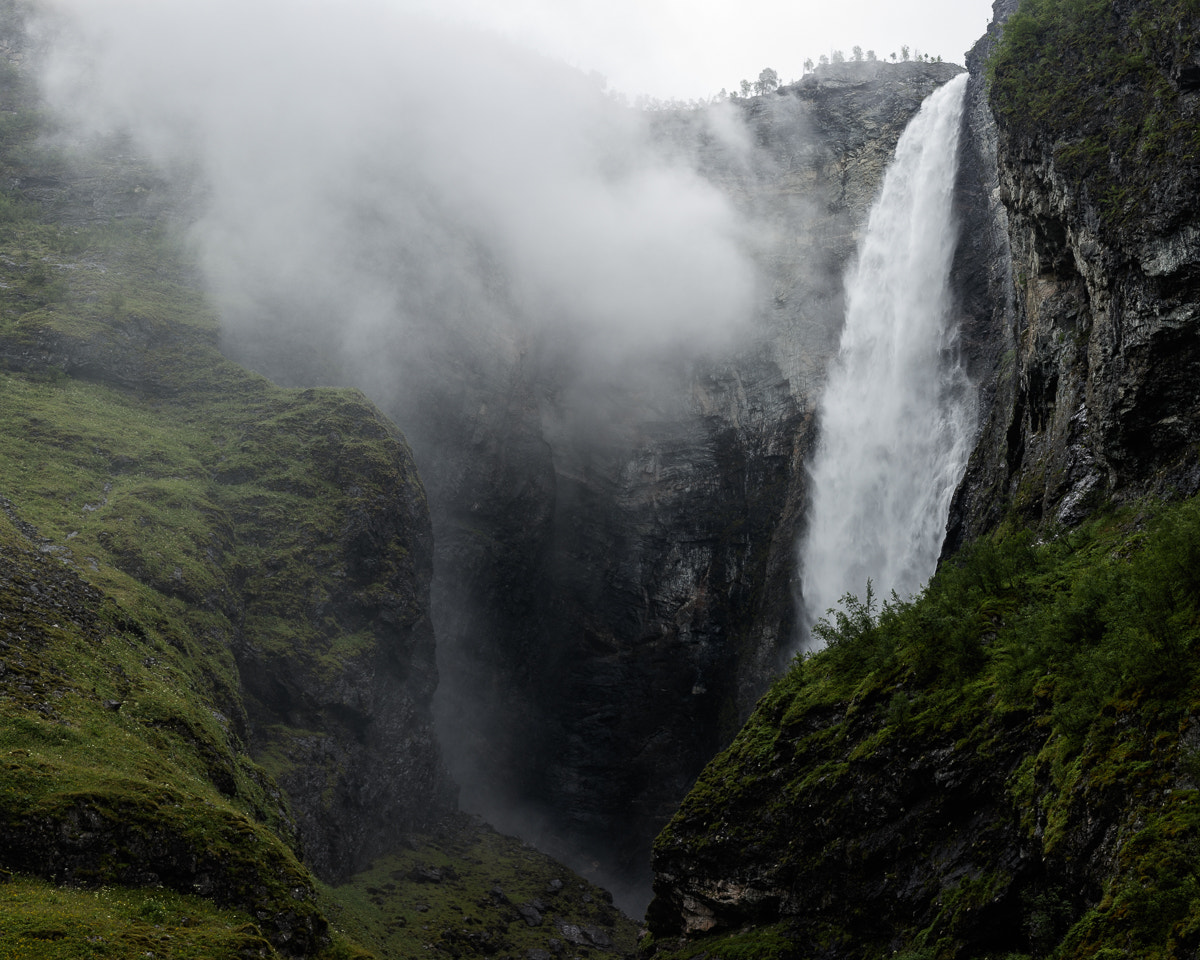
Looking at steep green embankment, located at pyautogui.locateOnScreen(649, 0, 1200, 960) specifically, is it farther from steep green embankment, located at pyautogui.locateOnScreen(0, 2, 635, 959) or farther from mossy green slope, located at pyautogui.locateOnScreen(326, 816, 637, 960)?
mossy green slope, located at pyautogui.locateOnScreen(326, 816, 637, 960)

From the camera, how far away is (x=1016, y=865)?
12977 millimetres

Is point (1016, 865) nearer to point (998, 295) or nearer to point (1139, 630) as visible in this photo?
point (1139, 630)

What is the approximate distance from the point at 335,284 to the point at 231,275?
8.37 meters

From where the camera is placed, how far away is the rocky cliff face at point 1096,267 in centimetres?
1952

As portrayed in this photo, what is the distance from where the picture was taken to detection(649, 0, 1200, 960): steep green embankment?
10.9 m

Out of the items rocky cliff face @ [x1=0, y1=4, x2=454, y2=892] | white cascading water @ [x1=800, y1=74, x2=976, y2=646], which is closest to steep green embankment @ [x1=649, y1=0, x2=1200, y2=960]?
white cascading water @ [x1=800, y1=74, x2=976, y2=646]

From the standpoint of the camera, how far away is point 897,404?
5219 centimetres

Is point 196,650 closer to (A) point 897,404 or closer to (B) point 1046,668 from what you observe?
(B) point 1046,668

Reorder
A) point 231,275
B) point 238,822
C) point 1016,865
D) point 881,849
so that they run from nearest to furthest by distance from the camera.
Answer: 1. point 1016,865
2. point 881,849
3. point 238,822
4. point 231,275

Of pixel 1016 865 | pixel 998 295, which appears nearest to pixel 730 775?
pixel 1016 865

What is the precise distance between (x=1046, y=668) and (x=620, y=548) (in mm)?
49180

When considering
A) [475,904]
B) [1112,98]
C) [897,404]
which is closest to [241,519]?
[475,904]

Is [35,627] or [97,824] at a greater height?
[35,627]

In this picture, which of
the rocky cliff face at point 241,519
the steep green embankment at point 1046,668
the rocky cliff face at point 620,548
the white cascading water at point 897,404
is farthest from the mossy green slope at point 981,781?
the rocky cliff face at point 620,548
